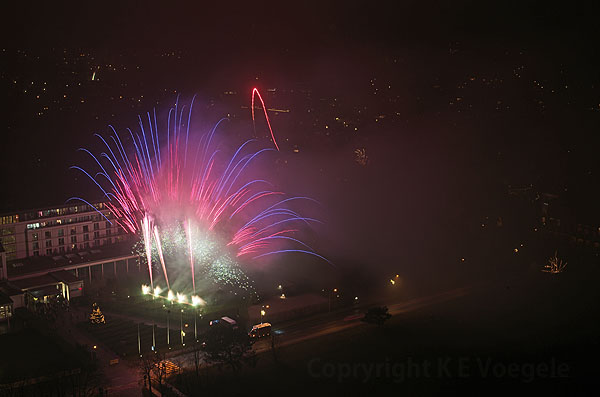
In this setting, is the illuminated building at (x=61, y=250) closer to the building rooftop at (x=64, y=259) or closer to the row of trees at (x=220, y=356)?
the building rooftop at (x=64, y=259)

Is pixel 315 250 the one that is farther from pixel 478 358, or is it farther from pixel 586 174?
pixel 586 174

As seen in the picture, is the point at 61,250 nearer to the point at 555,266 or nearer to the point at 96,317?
the point at 96,317

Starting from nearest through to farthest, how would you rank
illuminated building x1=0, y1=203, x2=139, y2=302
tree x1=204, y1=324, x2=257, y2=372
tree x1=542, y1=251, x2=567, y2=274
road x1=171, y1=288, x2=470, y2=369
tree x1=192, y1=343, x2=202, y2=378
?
tree x1=192, y1=343, x2=202, y2=378 < tree x1=204, y1=324, x2=257, y2=372 < road x1=171, y1=288, x2=470, y2=369 < illuminated building x1=0, y1=203, x2=139, y2=302 < tree x1=542, y1=251, x2=567, y2=274

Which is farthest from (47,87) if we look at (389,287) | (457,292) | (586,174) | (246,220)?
(586,174)

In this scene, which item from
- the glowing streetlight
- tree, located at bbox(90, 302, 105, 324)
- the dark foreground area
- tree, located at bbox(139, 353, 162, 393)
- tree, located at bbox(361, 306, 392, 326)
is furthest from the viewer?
the glowing streetlight

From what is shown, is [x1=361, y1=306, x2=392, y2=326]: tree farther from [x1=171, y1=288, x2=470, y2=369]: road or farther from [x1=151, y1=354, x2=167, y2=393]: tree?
[x1=151, y1=354, x2=167, y2=393]: tree

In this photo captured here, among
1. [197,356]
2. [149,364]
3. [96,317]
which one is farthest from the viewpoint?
[96,317]

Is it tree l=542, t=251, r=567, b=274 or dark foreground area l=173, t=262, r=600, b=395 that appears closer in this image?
dark foreground area l=173, t=262, r=600, b=395

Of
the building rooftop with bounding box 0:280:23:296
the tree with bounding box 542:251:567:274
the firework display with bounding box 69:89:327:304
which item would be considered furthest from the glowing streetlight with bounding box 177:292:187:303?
the tree with bounding box 542:251:567:274

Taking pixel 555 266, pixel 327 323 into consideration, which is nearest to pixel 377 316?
pixel 327 323
